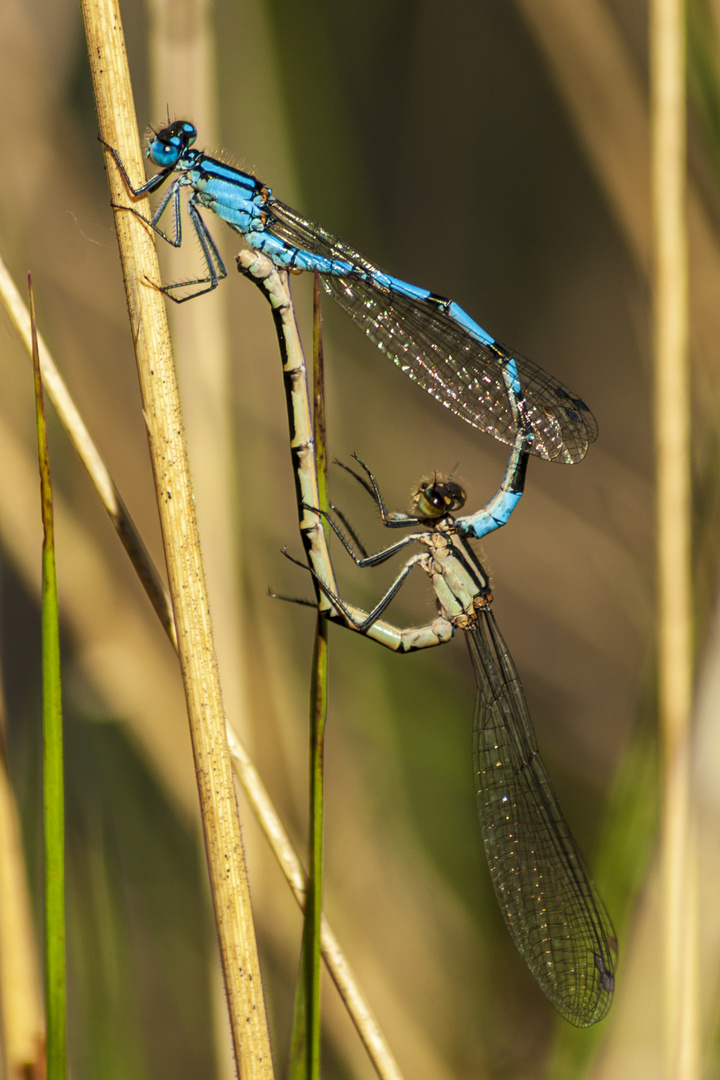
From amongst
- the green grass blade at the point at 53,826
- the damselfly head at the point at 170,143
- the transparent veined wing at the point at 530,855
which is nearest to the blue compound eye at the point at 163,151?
the damselfly head at the point at 170,143

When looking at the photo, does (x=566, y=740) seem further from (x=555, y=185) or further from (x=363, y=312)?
(x=555, y=185)

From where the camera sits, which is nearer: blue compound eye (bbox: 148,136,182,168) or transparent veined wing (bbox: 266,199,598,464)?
blue compound eye (bbox: 148,136,182,168)

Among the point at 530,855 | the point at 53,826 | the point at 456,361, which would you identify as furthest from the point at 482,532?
the point at 53,826

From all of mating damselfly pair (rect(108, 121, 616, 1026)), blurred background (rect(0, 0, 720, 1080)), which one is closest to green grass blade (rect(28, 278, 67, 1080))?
mating damselfly pair (rect(108, 121, 616, 1026))

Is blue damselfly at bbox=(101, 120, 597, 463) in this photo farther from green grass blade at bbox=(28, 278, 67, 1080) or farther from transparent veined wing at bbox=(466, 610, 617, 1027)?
green grass blade at bbox=(28, 278, 67, 1080)

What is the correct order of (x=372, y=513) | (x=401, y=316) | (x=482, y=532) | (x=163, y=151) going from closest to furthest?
(x=163, y=151), (x=401, y=316), (x=482, y=532), (x=372, y=513)

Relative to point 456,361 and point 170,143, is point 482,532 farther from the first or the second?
point 170,143

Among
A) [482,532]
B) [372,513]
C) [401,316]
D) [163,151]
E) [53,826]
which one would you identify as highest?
[163,151]

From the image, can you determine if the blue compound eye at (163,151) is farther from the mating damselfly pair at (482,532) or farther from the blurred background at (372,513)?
the blurred background at (372,513)
